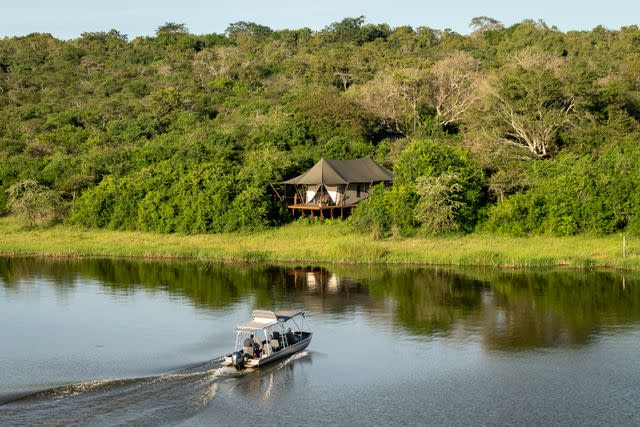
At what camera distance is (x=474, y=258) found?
46.4 m

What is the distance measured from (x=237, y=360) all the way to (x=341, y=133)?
4502cm

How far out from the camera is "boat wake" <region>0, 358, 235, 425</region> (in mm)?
22828

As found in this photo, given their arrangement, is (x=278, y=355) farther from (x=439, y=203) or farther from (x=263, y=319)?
(x=439, y=203)

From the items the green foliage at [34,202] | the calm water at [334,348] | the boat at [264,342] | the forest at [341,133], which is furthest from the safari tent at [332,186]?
the boat at [264,342]

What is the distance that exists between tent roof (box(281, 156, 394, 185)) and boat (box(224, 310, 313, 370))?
27355 millimetres

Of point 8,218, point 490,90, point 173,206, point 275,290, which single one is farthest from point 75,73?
point 275,290

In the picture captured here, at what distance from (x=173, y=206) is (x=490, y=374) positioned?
34.0 m

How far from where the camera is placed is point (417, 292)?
4088 cm

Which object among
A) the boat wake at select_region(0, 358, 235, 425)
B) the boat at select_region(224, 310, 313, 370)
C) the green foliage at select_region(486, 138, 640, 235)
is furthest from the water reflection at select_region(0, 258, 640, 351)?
the boat wake at select_region(0, 358, 235, 425)

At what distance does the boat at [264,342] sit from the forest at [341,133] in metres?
22.1

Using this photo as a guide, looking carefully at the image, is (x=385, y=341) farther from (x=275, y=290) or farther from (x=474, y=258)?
(x=474, y=258)

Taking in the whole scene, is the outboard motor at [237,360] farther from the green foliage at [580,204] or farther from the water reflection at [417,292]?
the green foliage at [580,204]

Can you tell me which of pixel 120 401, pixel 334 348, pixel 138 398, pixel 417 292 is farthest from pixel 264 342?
pixel 417 292

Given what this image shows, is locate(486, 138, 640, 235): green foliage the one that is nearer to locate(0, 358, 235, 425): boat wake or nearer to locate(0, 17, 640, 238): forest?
locate(0, 17, 640, 238): forest
